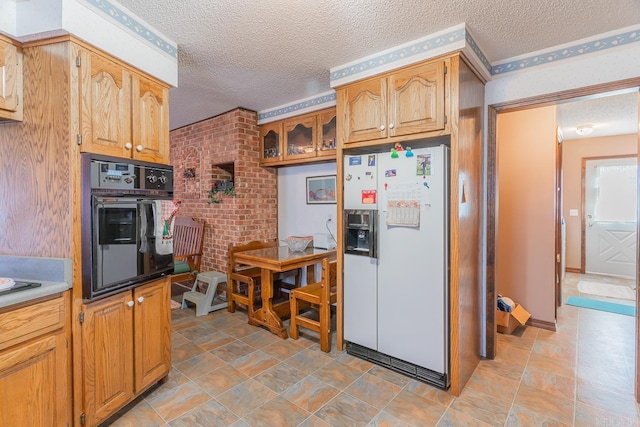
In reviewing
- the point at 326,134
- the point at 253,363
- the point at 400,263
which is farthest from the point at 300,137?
the point at 253,363

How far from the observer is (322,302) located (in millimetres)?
2766

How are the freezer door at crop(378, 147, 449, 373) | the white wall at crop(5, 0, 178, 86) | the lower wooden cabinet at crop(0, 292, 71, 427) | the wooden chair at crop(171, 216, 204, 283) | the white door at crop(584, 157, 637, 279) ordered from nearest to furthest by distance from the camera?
1. the lower wooden cabinet at crop(0, 292, 71, 427)
2. the white wall at crop(5, 0, 178, 86)
3. the freezer door at crop(378, 147, 449, 373)
4. the wooden chair at crop(171, 216, 204, 283)
5. the white door at crop(584, 157, 637, 279)

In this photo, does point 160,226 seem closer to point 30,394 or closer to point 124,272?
point 124,272

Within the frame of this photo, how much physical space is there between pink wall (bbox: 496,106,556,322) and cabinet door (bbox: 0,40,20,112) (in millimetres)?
3777

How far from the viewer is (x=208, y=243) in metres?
4.32

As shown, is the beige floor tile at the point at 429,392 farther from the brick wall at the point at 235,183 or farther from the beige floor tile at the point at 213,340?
the brick wall at the point at 235,183

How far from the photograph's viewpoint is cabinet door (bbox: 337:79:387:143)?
2.40 metres

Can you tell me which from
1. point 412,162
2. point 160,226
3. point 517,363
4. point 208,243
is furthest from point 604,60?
point 208,243

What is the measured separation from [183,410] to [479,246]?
245 centimetres

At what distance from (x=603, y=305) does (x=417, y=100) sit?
3.78m

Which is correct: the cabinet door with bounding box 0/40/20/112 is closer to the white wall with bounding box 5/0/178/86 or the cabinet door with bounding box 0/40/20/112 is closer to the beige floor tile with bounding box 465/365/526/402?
the white wall with bounding box 5/0/178/86

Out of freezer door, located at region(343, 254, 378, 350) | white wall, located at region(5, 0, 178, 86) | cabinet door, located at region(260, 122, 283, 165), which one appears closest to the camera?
white wall, located at region(5, 0, 178, 86)

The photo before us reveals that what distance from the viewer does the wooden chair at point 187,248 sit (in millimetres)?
4078

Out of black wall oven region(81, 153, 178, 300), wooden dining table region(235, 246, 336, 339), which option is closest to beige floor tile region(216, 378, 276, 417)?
wooden dining table region(235, 246, 336, 339)
